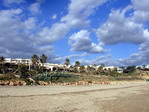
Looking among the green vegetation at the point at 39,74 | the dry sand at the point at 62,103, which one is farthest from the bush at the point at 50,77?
the dry sand at the point at 62,103

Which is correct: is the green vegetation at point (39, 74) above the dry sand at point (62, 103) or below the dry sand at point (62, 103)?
above

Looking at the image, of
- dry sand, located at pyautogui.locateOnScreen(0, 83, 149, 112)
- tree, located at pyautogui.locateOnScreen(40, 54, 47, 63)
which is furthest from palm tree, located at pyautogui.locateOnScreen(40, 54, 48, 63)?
dry sand, located at pyautogui.locateOnScreen(0, 83, 149, 112)

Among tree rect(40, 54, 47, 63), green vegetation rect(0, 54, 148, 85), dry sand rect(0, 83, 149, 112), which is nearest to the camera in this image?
dry sand rect(0, 83, 149, 112)

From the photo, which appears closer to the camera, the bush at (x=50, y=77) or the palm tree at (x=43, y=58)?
the bush at (x=50, y=77)

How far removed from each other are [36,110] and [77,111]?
8.23 ft

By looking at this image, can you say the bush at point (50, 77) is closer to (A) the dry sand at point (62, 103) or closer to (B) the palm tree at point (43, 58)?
(A) the dry sand at point (62, 103)

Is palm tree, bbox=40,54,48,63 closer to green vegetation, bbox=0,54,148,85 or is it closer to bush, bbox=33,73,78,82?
green vegetation, bbox=0,54,148,85

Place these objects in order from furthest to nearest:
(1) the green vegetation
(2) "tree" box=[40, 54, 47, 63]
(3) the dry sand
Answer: (2) "tree" box=[40, 54, 47, 63]
(1) the green vegetation
(3) the dry sand

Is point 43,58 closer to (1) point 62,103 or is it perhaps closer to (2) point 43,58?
(2) point 43,58

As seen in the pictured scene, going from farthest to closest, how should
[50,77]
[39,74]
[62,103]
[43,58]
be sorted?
[43,58]
[39,74]
[50,77]
[62,103]

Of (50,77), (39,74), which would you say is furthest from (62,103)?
(39,74)

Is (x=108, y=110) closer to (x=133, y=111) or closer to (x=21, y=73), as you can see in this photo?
(x=133, y=111)

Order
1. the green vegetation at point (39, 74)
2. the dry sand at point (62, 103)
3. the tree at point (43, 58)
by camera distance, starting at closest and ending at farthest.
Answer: the dry sand at point (62, 103), the green vegetation at point (39, 74), the tree at point (43, 58)

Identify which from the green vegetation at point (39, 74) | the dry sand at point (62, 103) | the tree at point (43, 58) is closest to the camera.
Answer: the dry sand at point (62, 103)
